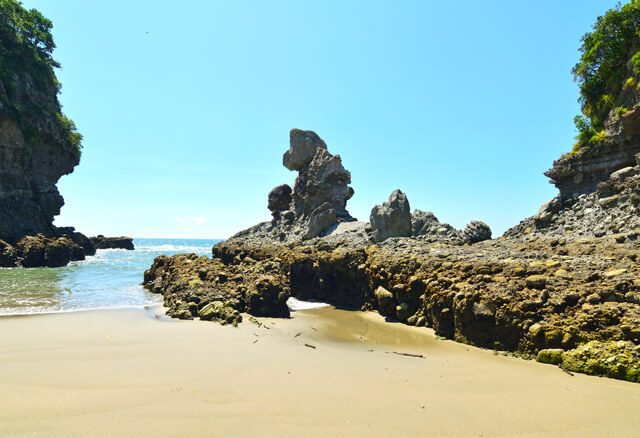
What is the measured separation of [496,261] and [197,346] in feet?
22.1

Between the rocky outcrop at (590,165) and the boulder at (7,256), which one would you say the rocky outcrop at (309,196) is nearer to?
the rocky outcrop at (590,165)

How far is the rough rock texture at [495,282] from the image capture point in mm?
4824

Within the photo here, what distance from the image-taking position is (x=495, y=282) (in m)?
6.47

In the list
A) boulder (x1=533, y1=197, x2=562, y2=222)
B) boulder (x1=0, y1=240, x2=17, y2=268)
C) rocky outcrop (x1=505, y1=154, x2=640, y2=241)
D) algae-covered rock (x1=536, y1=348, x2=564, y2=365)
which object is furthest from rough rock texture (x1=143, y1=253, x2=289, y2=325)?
boulder (x1=0, y1=240, x2=17, y2=268)

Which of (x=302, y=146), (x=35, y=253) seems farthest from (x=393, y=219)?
(x=35, y=253)

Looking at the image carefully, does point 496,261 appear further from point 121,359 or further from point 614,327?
point 121,359

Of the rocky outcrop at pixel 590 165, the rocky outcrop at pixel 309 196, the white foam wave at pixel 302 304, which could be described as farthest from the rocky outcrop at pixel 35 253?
the rocky outcrop at pixel 590 165

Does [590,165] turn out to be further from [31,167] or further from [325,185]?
[31,167]

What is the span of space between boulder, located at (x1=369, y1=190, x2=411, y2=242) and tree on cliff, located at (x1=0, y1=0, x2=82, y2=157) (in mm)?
40221

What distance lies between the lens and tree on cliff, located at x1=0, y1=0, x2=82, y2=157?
34.2 m

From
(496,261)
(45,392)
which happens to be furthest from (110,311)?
(496,261)

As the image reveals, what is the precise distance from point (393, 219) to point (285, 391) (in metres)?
12.0

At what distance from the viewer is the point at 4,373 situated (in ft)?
13.9

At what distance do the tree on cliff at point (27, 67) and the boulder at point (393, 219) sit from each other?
132 feet
